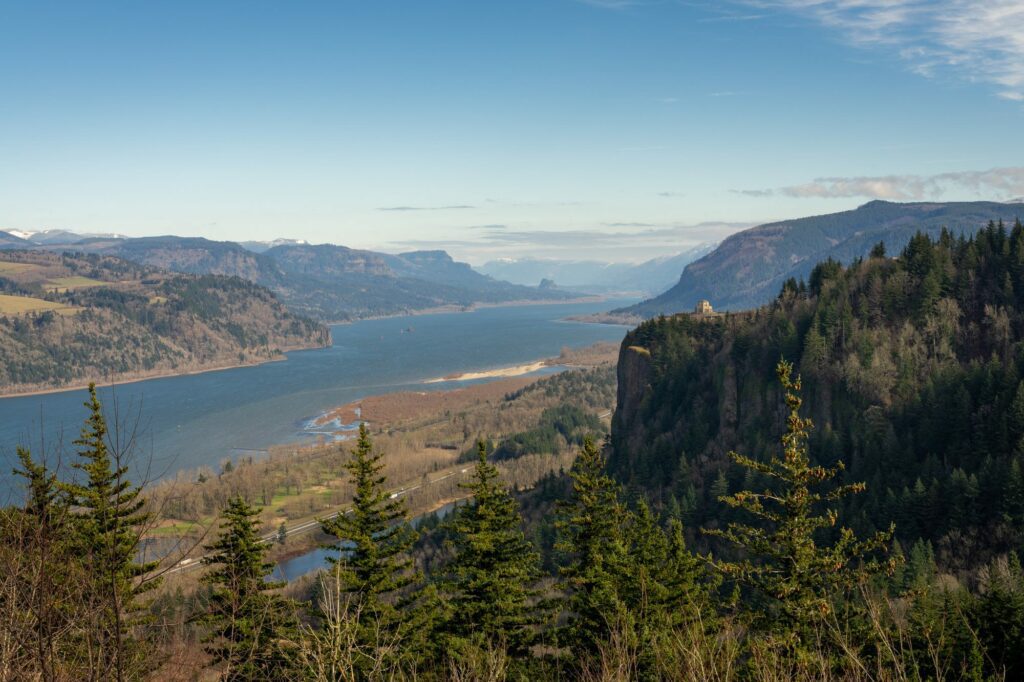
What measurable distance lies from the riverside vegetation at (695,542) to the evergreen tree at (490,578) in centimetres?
12

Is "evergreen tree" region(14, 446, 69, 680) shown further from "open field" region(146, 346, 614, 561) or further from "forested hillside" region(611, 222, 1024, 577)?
"open field" region(146, 346, 614, 561)

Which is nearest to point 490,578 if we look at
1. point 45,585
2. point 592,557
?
point 592,557

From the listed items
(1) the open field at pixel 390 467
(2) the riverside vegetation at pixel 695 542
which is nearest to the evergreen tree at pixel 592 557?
(2) the riverside vegetation at pixel 695 542

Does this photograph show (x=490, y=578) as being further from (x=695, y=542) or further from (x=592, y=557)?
(x=695, y=542)

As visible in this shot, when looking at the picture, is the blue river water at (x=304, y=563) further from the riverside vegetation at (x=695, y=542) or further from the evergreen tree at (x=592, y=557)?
the evergreen tree at (x=592, y=557)

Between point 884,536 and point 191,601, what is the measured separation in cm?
6503

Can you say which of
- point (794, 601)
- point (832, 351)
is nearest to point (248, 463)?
point (832, 351)

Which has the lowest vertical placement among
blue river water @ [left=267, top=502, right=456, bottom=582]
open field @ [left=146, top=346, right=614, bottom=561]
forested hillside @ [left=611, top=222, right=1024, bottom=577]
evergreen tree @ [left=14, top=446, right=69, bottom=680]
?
blue river water @ [left=267, top=502, right=456, bottom=582]

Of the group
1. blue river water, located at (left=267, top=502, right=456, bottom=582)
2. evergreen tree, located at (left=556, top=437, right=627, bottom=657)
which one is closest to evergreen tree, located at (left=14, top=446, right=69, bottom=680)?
evergreen tree, located at (left=556, top=437, right=627, bottom=657)

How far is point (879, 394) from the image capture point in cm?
7800

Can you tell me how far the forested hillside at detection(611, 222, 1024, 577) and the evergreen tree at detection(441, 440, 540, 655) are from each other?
39504 mm

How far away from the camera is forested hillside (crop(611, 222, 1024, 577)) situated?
196 feet

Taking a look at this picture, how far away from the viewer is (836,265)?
102 metres

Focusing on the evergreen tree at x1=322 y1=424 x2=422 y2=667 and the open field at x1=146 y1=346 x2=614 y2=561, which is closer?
the evergreen tree at x1=322 y1=424 x2=422 y2=667
